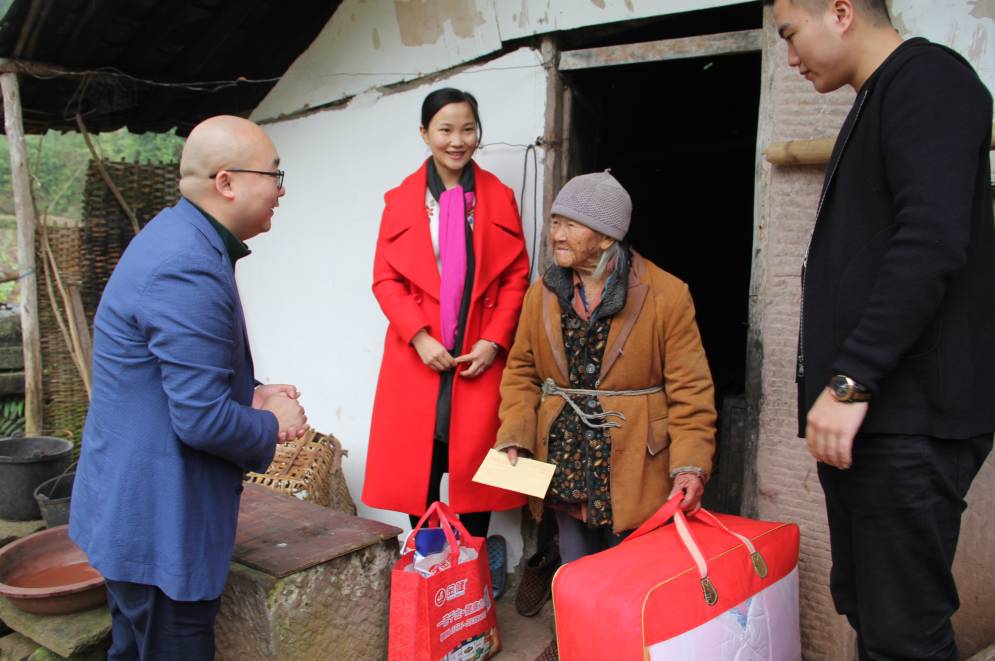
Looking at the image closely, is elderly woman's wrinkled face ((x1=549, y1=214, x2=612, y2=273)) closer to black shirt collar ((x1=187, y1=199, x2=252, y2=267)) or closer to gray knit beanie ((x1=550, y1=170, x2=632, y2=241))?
gray knit beanie ((x1=550, y1=170, x2=632, y2=241))

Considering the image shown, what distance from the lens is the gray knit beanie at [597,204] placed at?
242 centimetres

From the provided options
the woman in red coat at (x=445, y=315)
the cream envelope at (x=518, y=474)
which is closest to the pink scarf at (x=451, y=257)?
the woman in red coat at (x=445, y=315)

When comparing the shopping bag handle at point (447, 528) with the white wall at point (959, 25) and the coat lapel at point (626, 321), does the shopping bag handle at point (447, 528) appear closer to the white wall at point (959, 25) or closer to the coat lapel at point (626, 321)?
the coat lapel at point (626, 321)

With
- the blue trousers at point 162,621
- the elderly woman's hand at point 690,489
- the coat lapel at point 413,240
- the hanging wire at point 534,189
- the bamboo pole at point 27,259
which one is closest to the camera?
the blue trousers at point 162,621

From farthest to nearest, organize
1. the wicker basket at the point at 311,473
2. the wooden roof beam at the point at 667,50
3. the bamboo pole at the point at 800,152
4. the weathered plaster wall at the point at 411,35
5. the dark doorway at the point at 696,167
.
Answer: the dark doorway at the point at 696,167, the wicker basket at the point at 311,473, the weathered plaster wall at the point at 411,35, the wooden roof beam at the point at 667,50, the bamboo pole at the point at 800,152

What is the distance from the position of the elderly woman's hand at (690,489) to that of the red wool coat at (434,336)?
0.89 metres

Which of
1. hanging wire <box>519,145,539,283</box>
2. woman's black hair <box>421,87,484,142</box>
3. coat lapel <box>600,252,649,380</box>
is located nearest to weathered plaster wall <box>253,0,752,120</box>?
hanging wire <box>519,145,539,283</box>

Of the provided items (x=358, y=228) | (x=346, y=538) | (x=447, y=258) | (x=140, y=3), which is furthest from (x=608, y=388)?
(x=140, y=3)

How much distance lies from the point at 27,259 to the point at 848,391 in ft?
15.9

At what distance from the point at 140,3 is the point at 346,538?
9.59ft

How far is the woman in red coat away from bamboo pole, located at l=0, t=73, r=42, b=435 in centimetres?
270

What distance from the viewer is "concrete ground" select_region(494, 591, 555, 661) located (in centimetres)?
298

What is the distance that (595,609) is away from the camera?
197 centimetres

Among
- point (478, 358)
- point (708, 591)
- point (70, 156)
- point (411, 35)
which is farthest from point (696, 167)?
point (70, 156)
